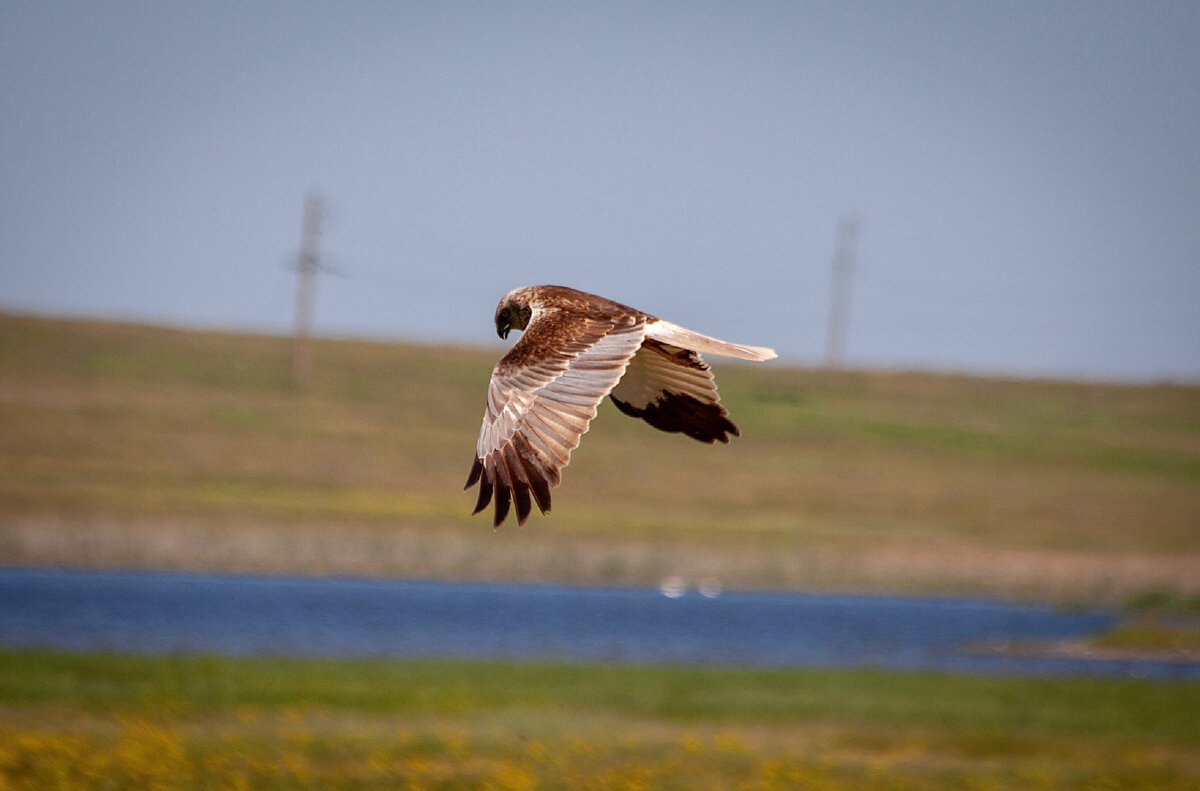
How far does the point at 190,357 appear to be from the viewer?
68.6 m

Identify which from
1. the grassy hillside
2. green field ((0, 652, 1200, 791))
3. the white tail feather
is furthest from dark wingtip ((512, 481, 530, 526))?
the grassy hillside

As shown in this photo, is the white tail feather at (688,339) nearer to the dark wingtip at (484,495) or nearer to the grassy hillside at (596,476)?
the dark wingtip at (484,495)

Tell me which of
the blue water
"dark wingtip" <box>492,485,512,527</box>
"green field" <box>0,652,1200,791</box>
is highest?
"dark wingtip" <box>492,485,512,527</box>

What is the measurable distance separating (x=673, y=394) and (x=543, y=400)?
1.04m

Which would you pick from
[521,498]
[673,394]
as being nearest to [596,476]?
[673,394]

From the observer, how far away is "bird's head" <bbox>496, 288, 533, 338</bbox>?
6598 mm

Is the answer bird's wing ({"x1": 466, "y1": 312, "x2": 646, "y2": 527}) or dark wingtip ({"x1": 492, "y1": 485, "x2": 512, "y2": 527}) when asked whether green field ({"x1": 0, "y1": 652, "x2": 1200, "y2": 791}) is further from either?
dark wingtip ({"x1": 492, "y1": 485, "x2": 512, "y2": 527})

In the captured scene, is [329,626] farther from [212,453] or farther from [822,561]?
[212,453]

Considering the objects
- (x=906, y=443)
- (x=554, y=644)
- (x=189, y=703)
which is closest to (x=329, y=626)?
(x=554, y=644)

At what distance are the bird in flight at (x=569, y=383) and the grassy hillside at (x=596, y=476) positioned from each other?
32252 millimetres

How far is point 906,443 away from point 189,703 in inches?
2030

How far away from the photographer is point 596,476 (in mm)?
57500

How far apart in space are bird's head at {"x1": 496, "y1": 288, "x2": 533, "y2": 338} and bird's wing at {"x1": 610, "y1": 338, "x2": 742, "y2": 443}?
484 mm

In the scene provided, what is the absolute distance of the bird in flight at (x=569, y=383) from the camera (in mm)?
5590
